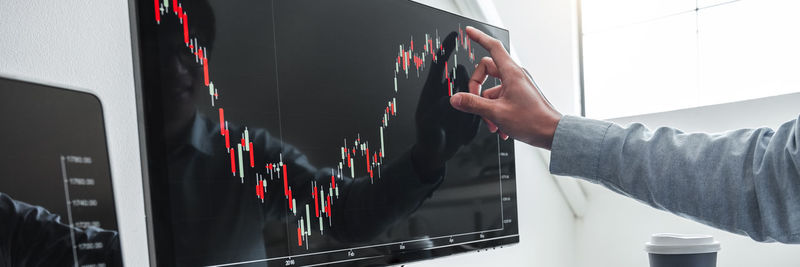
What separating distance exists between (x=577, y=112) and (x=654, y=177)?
1108 millimetres

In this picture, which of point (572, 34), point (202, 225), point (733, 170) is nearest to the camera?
point (202, 225)

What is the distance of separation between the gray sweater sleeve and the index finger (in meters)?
0.10

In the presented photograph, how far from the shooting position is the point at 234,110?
0.53 meters

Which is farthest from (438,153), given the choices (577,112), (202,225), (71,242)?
(577,112)

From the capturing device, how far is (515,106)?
2.37 feet

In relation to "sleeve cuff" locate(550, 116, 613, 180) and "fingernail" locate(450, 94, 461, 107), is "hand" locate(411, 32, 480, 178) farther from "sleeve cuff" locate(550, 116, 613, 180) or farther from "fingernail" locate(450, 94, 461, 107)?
"sleeve cuff" locate(550, 116, 613, 180)

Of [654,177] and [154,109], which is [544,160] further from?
[154,109]

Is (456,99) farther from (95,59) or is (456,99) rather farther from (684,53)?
(684,53)

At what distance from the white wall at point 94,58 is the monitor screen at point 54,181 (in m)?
0.22

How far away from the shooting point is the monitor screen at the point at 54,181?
37cm

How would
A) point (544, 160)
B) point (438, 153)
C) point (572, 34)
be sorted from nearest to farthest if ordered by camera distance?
point (438, 153) → point (544, 160) → point (572, 34)

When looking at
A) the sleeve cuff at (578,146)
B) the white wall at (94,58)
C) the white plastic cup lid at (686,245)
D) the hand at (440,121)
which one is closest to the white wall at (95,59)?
the white wall at (94,58)

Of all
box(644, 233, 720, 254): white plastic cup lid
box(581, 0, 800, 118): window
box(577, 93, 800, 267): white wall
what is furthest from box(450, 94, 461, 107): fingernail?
box(581, 0, 800, 118): window

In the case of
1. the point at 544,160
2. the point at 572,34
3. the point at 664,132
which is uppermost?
the point at 572,34
